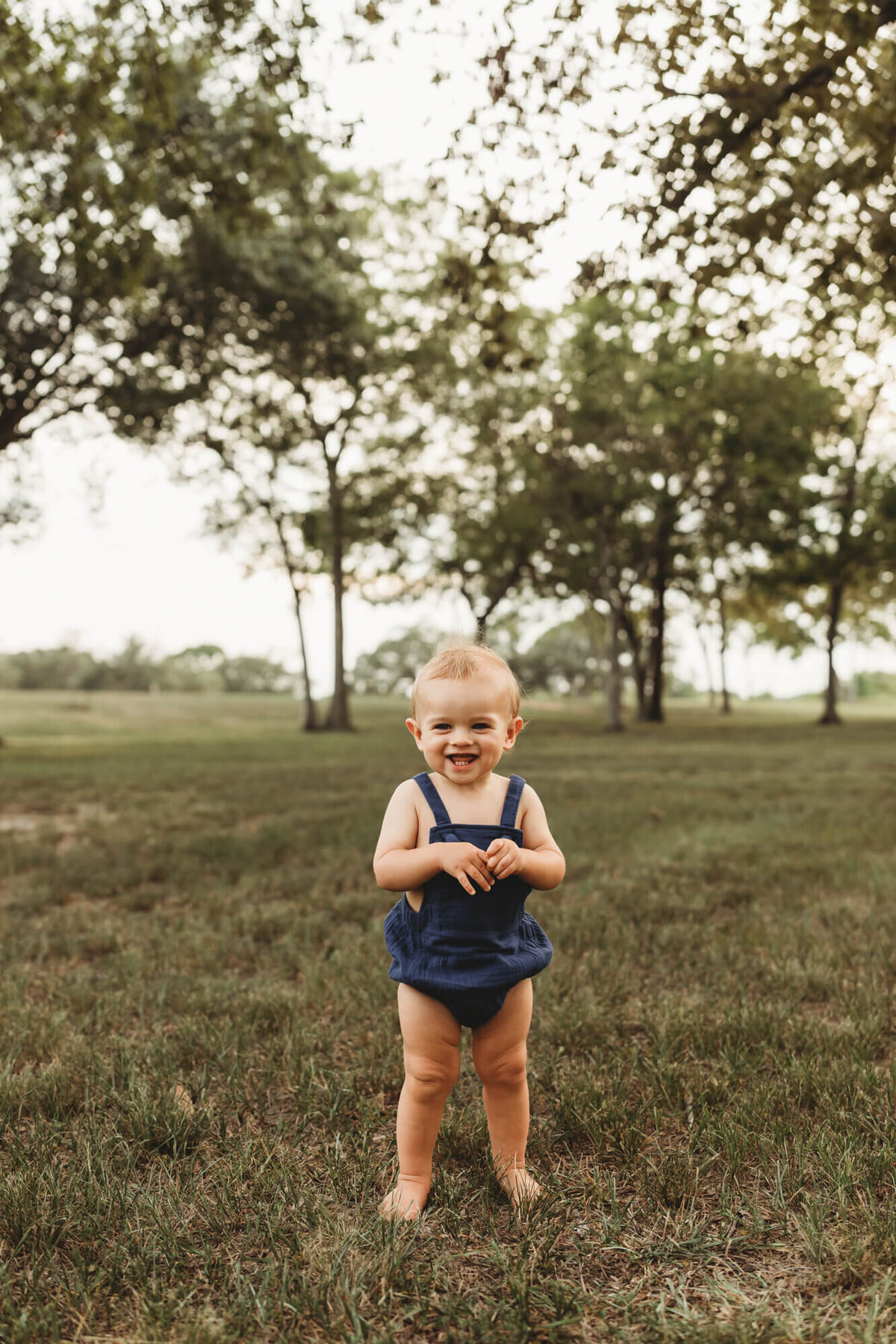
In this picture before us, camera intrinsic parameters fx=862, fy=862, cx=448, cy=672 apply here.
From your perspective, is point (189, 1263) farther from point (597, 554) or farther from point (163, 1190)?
point (597, 554)

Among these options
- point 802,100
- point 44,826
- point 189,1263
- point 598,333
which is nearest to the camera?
point 189,1263

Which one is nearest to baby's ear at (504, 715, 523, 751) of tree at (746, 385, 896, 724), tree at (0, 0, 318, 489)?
tree at (0, 0, 318, 489)

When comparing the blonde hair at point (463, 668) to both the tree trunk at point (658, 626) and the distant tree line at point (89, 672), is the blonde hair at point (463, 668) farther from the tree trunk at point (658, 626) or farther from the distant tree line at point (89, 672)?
the distant tree line at point (89, 672)

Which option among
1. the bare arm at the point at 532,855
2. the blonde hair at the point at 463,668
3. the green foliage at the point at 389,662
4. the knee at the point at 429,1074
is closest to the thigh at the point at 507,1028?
the knee at the point at 429,1074

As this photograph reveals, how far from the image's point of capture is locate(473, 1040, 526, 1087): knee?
8.25ft

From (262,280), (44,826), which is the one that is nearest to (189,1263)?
(44,826)

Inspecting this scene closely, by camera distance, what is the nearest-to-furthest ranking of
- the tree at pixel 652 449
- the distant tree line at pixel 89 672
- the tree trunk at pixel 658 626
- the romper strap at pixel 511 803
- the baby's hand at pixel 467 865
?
the baby's hand at pixel 467 865
the romper strap at pixel 511 803
the tree at pixel 652 449
the tree trunk at pixel 658 626
the distant tree line at pixel 89 672

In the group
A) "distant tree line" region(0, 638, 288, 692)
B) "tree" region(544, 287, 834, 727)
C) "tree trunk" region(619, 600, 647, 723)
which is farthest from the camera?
"distant tree line" region(0, 638, 288, 692)

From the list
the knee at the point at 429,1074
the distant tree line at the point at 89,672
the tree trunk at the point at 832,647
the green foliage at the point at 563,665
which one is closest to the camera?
the knee at the point at 429,1074

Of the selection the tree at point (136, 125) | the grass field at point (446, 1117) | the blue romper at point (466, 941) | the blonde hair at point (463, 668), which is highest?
the tree at point (136, 125)

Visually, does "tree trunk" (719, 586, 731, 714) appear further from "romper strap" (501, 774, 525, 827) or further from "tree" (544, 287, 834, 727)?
"romper strap" (501, 774, 525, 827)

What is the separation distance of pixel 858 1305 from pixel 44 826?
9007 millimetres

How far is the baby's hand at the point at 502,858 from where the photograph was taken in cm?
235

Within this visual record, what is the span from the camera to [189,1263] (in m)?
2.16
